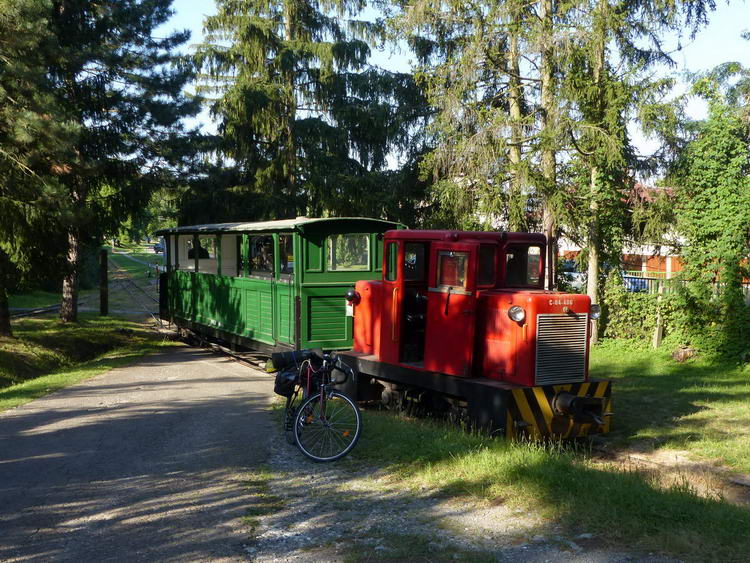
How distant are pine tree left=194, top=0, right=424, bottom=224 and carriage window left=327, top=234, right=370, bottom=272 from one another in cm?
859

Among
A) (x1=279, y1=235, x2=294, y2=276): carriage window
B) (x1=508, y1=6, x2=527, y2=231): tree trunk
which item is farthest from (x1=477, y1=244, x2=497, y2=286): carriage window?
(x1=508, y1=6, x2=527, y2=231): tree trunk

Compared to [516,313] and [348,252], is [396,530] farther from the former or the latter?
[348,252]

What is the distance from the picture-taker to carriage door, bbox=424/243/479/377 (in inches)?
335

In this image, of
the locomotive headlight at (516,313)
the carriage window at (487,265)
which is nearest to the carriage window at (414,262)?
the carriage window at (487,265)

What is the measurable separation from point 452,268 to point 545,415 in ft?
6.86

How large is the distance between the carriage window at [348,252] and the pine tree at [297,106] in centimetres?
859

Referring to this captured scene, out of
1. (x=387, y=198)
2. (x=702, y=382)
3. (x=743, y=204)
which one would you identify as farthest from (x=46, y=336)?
(x=743, y=204)

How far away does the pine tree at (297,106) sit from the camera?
22.3m

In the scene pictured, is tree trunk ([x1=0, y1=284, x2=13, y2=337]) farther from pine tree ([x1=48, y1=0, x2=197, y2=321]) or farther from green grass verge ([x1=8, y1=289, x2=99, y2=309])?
green grass verge ([x1=8, y1=289, x2=99, y2=309])

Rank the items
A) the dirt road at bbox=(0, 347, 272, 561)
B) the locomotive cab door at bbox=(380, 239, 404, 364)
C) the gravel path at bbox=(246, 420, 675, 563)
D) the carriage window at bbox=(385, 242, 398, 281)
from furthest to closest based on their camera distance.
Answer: the carriage window at bbox=(385, 242, 398, 281) < the locomotive cab door at bbox=(380, 239, 404, 364) < the dirt road at bbox=(0, 347, 272, 561) < the gravel path at bbox=(246, 420, 675, 563)

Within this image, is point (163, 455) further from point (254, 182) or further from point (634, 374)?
point (254, 182)

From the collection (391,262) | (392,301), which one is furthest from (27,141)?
(392,301)

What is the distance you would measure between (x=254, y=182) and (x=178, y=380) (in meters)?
11.8

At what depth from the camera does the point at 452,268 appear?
875 centimetres
